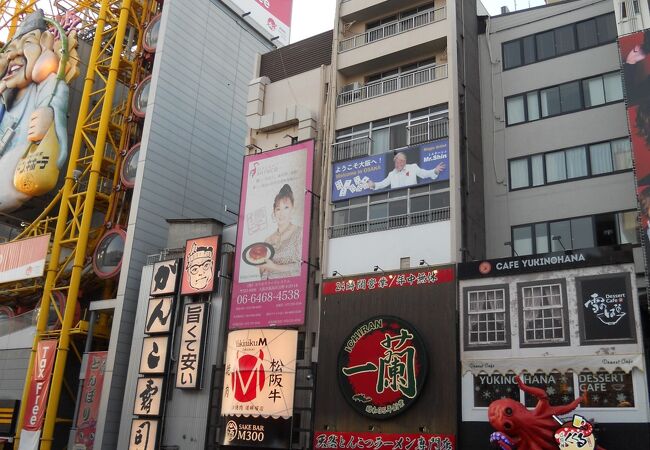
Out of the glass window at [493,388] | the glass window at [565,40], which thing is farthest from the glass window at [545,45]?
the glass window at [493,388]

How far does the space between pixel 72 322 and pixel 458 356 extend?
27.9 metres

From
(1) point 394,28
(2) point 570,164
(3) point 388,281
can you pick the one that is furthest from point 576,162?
(1) point 394,28

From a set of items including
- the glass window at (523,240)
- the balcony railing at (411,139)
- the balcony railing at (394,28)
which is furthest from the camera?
the balcony railing at (394,28)

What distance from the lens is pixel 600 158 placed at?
3369cm

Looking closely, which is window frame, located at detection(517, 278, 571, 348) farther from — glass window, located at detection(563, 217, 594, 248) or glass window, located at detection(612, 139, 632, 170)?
glass window, located at detection(612, 139, 632, 170)

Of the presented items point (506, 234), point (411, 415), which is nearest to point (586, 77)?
point (506, 234)

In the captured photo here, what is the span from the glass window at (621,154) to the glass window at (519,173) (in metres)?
4.36

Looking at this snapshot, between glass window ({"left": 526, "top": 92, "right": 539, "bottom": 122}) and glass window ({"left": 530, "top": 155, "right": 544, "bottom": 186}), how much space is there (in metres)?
2.23

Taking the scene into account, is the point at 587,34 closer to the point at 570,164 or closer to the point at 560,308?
the point at 570,164

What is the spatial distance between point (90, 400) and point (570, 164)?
31279 millimetres

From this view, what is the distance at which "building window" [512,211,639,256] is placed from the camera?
104ft

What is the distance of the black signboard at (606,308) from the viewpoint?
2648cm

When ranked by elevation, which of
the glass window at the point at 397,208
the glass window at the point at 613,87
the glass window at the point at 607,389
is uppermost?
the glass window at the point at 613,87

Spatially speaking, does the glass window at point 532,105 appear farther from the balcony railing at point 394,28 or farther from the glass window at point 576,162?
the balcony railing at point 394,28
